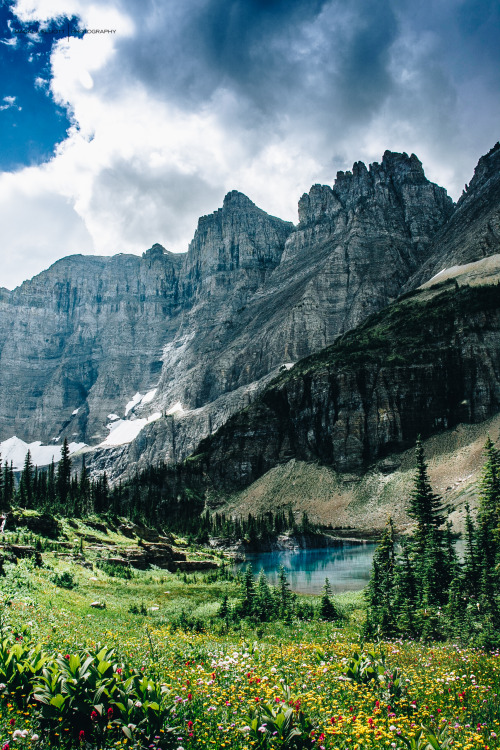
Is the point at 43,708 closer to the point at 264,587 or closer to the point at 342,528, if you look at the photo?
the point at 264,587

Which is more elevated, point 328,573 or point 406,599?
point 406,599

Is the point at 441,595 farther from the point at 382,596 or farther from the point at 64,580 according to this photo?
the point at 64,580

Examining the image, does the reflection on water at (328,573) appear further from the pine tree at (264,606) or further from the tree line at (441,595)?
the tree line at (441,595)

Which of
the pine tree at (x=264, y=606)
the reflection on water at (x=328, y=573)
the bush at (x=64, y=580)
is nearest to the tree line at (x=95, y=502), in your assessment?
the reflection on water at (x=328, y=573)

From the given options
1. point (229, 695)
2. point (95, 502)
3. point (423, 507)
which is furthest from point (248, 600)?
point (95, 502)

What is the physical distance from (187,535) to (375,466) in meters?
94.1

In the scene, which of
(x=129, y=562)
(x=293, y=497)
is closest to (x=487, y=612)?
(x=129, y=562)

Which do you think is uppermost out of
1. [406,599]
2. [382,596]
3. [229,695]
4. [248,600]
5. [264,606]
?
[229,695]

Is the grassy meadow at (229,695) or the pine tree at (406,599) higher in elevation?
the grassy meadow at (229,695)

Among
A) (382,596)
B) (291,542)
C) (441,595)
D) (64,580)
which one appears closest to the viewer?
(441,595)

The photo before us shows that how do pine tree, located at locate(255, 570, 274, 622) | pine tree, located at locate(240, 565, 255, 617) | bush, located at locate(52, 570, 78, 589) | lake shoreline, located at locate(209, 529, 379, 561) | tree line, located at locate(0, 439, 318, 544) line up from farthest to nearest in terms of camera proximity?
lake shoreline, located at locate(209, 529, 379, 561)
tree line, located at locate(0, 439, 318, 544)
bush, located at locate(52, 570, 78, 589)
pine tree, located at locate(240, 565, 255, 617)
pine tree, located at locate(255, 570, 274, 622)

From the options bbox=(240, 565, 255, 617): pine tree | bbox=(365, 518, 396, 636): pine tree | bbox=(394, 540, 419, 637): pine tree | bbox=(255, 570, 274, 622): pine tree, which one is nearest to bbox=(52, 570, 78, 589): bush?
bbox=(240, 565, 255, 617): pine tree

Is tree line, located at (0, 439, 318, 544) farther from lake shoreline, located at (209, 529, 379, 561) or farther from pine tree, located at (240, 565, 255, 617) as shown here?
pine tree, located at (240, 565, 255, 617)

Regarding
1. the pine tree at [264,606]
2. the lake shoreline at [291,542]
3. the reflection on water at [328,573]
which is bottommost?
the lake shoreline at [291,542]
